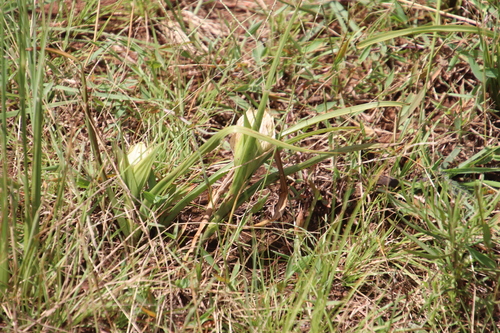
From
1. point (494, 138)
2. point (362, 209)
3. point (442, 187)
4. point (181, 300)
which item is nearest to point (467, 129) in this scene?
point (494, 138)

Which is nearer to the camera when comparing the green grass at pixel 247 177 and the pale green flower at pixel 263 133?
the green grass at pixel 247 177

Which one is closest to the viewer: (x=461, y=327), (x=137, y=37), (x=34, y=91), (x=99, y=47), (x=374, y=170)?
(x=34, y=91)

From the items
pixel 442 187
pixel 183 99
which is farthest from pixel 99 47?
pixel 442 187

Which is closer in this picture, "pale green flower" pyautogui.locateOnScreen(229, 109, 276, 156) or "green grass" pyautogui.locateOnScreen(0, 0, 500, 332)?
"green grass" pyautogui.locateOnScreen(0, 0, 500, 332)

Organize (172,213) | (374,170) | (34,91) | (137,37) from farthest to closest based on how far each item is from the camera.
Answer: (137,37), (374,170), (172,213), (34,91)

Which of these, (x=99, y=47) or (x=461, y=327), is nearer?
(x=461, y=327)

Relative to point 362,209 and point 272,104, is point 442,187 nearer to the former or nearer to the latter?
point 362,209

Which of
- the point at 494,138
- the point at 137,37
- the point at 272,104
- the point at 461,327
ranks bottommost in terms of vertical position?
the point at 461,327

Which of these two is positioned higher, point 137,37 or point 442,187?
point 137,37
